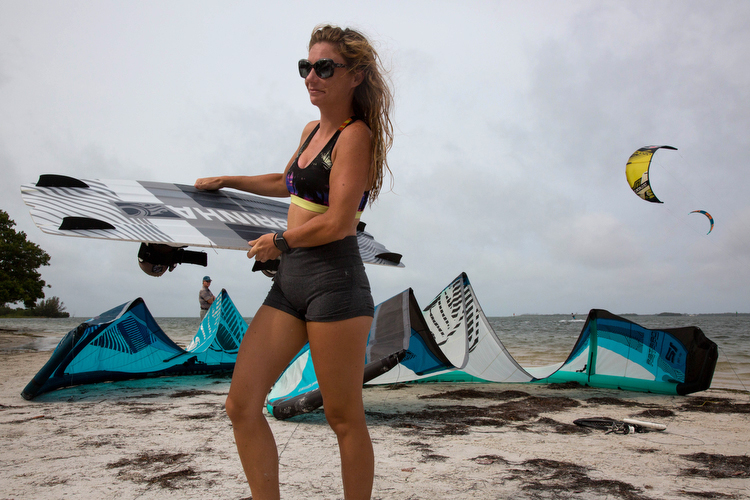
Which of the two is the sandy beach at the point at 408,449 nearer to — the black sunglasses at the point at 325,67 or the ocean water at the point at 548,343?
the black sunglasses at the point at 325,67

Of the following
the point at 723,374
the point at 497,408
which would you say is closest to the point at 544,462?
the point at 497,408

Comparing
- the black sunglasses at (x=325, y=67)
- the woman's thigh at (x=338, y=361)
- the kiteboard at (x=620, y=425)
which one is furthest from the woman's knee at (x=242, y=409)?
the kiteboard at (x=620, y=425)

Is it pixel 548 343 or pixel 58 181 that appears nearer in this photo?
pixel 58 181

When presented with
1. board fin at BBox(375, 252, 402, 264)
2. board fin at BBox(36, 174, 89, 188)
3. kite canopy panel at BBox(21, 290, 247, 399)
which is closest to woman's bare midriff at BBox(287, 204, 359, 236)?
board fin at BBox(375, 252, 402, 264)

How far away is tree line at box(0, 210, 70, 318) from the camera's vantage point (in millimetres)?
18078

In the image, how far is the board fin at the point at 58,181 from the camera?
2610 mm

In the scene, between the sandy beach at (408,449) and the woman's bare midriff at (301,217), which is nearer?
the woman's bare midriff at (301,217)

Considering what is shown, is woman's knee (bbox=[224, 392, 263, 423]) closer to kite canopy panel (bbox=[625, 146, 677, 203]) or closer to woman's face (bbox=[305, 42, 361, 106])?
woman's face (bbox=[305, 42, 361, 106])

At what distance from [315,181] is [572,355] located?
4.97 m

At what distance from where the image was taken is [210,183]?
2.26m

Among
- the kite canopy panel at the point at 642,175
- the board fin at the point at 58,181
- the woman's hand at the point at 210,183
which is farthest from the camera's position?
the kite canopy panel at the point at 642,175

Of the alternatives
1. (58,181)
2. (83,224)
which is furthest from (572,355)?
(58,181)

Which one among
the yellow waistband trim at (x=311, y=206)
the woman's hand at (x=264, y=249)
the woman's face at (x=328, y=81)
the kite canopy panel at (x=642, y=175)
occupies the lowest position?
the woman's hand at (x=264, y=249)

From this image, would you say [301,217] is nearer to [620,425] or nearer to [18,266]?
[620,425]
